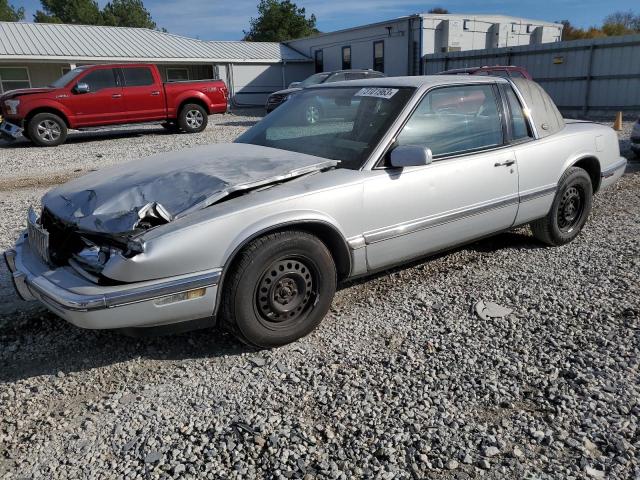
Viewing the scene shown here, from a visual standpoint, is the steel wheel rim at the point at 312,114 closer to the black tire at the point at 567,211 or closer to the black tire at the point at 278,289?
the black tire at the point at 278,289

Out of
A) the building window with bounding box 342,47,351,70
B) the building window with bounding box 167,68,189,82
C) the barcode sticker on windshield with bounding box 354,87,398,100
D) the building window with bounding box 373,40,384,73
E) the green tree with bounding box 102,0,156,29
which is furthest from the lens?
the green tree with bounding box 102,0,156,29

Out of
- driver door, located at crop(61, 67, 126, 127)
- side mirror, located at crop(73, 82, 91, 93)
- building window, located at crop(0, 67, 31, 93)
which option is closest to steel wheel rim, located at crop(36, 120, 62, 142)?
driver door, located at crop(61, 67, 126, 127)

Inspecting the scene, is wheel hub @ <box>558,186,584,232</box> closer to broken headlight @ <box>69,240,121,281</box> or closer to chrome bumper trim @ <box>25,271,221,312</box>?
chrome bumper trim @ <box>25,271,221,312</box>

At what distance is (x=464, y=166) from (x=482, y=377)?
1685 mm

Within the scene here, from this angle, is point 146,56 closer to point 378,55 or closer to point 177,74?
point 177,74

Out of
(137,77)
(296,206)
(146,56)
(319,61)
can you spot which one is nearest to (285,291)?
(296,206)

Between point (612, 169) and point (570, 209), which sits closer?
point (570, 209)

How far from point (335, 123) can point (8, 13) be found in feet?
229

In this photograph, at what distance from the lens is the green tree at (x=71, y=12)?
63906 mm

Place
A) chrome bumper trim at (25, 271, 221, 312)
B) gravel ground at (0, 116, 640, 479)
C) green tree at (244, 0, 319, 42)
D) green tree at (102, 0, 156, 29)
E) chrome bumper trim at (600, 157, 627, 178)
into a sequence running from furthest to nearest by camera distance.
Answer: green tree at (102, 0, 156, 29) < green tree at (244, 0, 319, 42) < chrome bumper trim at (600, 157, 627, 178) < chrome bumper trim at (25, 271, 221, 312) < gravel ground at (0, 116, 640, 479)

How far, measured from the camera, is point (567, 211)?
502cm

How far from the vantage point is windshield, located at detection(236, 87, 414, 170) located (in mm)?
3711

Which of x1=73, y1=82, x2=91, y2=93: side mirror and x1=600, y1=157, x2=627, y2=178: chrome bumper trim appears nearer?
x1=600, y1=157, x2=627, y2=178: chrome bumper trim

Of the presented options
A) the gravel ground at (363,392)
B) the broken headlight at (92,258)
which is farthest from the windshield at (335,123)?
the broken headlight at (92,258)
